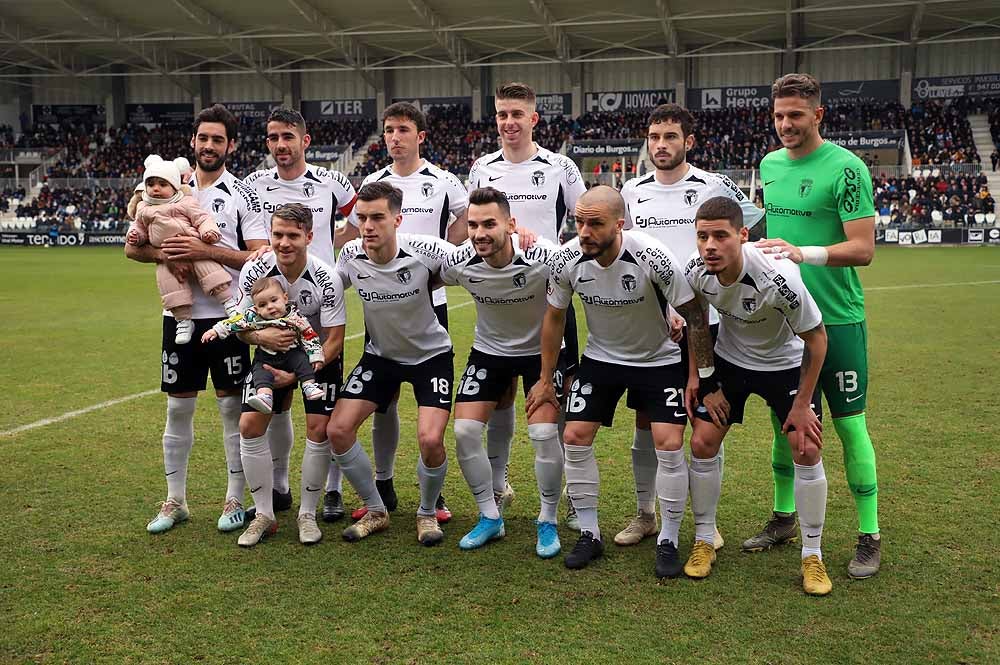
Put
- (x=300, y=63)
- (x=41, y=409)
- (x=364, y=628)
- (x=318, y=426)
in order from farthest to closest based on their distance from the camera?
(x=300, y=63) < (x=41, y=409) < (x=318, y=426) < (x=364, y=628)

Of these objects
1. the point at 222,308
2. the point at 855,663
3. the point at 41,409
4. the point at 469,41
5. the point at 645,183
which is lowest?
the point at 855,663

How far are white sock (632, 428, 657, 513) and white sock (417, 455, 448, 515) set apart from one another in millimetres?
1108

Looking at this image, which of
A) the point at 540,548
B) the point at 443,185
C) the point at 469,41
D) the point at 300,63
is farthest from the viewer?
the point at 300,63

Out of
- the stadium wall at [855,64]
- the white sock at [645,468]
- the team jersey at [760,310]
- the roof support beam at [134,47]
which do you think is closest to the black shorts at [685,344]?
the team jersey at [760,310]

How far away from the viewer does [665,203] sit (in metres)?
5.37

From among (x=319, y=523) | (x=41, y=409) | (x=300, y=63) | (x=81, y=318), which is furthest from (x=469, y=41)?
(x=319, y=523)

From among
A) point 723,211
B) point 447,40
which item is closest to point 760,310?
point 723,211

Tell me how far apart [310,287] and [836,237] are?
292 centimetres

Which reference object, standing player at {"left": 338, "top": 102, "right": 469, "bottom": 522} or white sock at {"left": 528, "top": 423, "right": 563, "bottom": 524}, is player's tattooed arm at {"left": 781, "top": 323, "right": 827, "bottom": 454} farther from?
standing player at {"left": 338, "top": 102, "right": 469, "bottom": 522}

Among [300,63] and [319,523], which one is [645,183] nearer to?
[319,523]

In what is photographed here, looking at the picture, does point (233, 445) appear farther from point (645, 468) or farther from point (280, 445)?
point (645, 468)

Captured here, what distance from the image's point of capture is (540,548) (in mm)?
4934

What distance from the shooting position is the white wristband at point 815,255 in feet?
14.2

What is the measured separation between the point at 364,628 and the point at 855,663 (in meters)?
2.04
